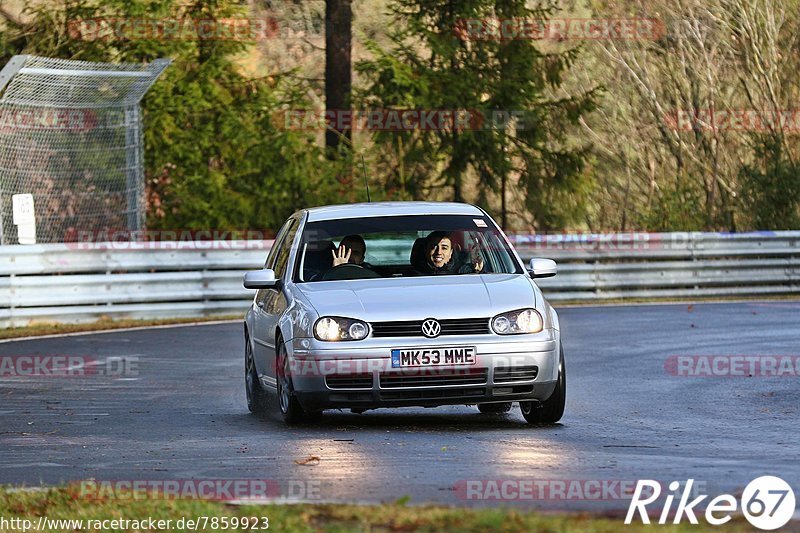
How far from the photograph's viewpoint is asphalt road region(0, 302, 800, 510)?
8.27 meters

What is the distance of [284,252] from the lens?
12.5 m

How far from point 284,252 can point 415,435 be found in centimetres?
256

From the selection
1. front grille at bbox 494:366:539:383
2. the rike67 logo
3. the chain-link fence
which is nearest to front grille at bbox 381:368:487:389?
front grille at bbox 494:366:539:383

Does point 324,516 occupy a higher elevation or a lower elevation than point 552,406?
higher

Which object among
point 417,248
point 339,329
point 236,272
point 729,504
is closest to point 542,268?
point 417,248

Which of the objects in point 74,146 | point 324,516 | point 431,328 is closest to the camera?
point 324,516

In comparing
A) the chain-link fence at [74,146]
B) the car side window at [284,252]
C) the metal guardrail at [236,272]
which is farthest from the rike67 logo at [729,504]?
the chain-link fence at [74,146]

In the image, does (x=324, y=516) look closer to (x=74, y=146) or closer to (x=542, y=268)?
(x=542, y=268)

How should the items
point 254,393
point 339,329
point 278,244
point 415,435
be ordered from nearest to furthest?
point 415,435, point 339,329, point 254,393, point 278,244

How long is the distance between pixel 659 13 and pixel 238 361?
26648mm

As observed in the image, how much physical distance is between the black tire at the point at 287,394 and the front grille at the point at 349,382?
337 mm

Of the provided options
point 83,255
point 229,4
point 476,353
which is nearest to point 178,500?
point 476,353

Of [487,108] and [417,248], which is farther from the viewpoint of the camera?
[487,108]

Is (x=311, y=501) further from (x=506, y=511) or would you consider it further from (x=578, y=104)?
(x=578, y=104)
